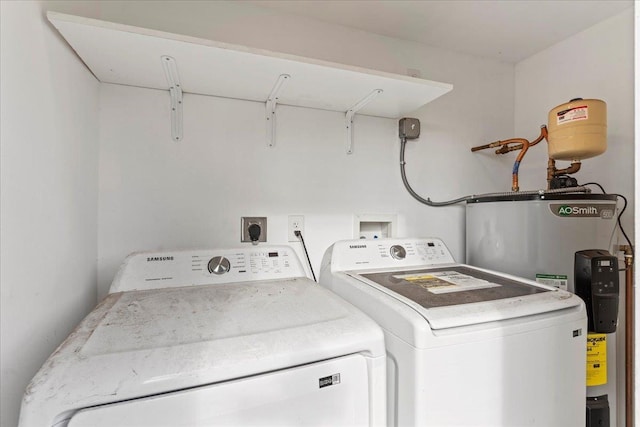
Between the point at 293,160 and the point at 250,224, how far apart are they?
39 cm

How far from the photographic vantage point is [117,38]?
0.94 meters

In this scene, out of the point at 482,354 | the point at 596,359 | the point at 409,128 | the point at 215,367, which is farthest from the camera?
the point at 409,128

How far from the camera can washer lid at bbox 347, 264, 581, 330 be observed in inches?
31.4

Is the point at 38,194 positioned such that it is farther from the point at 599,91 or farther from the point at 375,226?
→ the point at 599,91

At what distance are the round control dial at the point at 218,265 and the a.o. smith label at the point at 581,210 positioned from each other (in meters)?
1.35

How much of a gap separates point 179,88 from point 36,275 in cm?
89

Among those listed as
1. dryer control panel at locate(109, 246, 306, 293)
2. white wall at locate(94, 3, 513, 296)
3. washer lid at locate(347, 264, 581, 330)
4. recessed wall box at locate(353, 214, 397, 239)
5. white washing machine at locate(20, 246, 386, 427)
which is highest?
white wall at locate(94, 3, 513, 296)

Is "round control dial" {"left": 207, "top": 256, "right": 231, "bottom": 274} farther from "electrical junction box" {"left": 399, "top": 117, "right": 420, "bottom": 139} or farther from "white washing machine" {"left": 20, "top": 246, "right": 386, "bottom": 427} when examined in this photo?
"electrical junction box" {"left": 399, "top": 117, "right": 420, "bottom": 139}

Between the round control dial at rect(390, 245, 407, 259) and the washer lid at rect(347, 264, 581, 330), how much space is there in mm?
138

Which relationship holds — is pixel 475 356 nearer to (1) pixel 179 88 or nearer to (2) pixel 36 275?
(2) pixel 36 275

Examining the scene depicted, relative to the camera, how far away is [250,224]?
143 cm

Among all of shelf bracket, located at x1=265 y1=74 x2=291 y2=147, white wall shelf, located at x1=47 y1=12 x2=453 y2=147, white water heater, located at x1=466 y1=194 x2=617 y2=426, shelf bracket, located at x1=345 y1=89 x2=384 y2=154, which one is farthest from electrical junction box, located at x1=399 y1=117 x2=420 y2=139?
shelf bracket, located at x1=265 y1=74 x2=291 y2=147

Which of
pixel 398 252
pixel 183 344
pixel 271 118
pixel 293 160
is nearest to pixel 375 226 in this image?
pixel 398 252

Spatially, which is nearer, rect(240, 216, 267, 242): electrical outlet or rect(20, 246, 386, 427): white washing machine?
rect(20, 246, 386, 427): white washing machine
